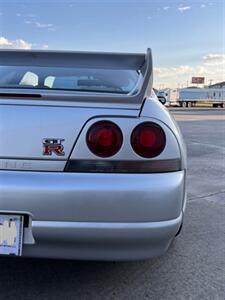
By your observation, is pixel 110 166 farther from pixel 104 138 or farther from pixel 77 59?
pixel 77 59

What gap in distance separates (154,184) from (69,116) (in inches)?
22.3

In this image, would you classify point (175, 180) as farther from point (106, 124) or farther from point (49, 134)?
point (49, 134)

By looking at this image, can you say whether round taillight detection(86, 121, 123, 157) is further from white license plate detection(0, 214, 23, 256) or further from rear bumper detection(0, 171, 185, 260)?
white license plate detection(0, 214, 23, 256)

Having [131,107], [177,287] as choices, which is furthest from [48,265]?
[131,107]

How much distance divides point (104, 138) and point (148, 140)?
9.3 inches

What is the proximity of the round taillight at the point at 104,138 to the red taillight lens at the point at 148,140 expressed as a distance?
0.09 metres

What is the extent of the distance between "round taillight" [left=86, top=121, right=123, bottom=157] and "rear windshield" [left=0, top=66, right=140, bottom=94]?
2.62ft

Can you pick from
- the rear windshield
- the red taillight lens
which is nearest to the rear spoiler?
the rear windshield

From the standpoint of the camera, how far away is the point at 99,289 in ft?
8.88

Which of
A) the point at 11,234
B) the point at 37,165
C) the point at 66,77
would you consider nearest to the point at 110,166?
the point at 37,165

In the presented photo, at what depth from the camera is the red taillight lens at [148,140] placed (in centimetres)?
230

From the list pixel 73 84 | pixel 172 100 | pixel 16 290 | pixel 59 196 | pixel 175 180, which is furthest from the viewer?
pixel 172 100

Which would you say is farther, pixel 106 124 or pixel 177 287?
pixel 177 287

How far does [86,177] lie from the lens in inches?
87.0
